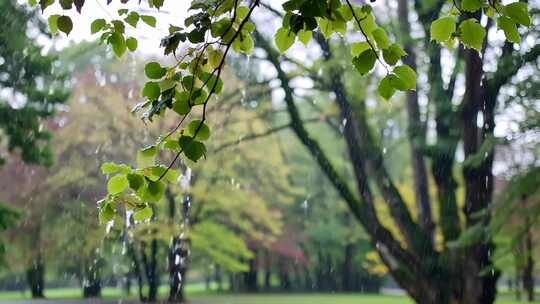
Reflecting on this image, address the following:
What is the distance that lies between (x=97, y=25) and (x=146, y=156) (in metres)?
0.40

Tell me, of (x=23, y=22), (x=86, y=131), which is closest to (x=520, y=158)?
(x=86, y=131)

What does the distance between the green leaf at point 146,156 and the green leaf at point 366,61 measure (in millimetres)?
549

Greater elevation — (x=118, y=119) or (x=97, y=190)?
(x=118, y=119)

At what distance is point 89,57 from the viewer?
21125 mm

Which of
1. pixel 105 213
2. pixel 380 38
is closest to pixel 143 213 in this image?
pixel 105 213

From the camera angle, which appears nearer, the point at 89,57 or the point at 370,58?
the point at 370,58

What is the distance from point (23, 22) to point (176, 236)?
21.9ft

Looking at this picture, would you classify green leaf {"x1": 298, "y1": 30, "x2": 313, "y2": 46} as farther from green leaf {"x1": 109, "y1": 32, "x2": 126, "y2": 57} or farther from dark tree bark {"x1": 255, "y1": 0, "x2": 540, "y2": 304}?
dark tree bark {"x1": 255, "y1": 0, "x2": 540, "y2": 304}

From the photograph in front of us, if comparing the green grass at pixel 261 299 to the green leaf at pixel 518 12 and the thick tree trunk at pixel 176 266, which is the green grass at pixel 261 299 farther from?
the green leaf at pixel 518 12

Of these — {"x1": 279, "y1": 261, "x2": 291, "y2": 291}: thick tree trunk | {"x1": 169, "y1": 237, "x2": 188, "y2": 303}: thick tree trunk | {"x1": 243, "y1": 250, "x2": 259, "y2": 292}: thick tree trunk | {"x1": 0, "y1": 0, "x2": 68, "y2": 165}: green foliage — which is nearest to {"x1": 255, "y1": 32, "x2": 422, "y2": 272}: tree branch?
{"x1": 0, "y1": 0, "x2": 68, "y2": 165}: green foliage

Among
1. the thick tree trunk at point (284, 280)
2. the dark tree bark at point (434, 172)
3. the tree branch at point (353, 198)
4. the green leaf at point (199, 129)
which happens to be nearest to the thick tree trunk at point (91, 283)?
the thick tree trunk at point (284, 280)

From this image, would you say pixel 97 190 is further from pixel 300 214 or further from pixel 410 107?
pixel 300 214

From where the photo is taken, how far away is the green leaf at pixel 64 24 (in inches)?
64.9

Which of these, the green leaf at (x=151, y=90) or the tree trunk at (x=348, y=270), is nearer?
the green leaf at (x=151, y=90)
